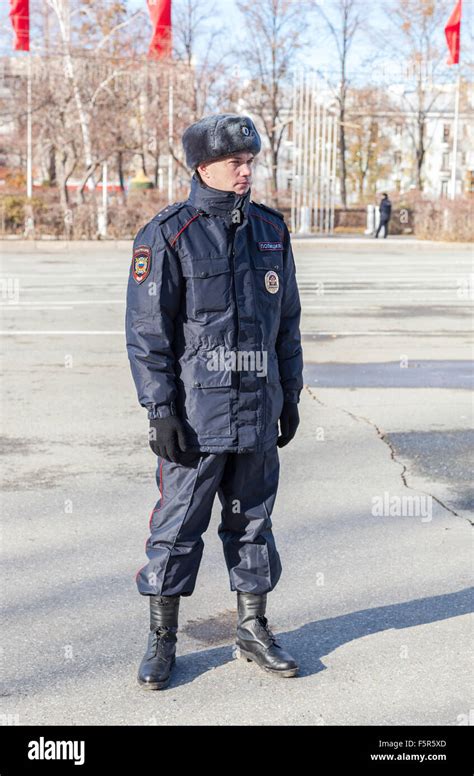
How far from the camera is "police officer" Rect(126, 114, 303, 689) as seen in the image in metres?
3.62

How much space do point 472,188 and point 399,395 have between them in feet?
182

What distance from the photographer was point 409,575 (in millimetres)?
4848

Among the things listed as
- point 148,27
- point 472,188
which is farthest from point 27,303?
point 472,188

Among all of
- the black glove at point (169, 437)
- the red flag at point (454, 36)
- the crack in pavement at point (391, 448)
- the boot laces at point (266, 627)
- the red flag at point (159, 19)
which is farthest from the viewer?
the red flag at point (454, 36)

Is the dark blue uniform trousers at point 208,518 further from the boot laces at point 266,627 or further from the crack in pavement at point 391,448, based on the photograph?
the crack in pavement at point 391,448

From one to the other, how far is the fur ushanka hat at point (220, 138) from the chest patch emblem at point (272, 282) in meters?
0.42

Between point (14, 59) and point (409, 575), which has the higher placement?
point (14, 59)

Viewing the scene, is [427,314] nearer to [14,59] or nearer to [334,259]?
[334,259]

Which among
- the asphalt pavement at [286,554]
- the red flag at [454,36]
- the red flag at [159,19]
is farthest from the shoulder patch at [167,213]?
the red flag at [454,36]

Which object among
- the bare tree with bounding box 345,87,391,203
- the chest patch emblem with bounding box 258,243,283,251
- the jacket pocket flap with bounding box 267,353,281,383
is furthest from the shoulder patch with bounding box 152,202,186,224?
the bare tree with bounding box 345,87,391,203

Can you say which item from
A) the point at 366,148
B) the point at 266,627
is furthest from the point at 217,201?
the point at 366,148

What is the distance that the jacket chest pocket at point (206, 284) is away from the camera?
3619 millimetres

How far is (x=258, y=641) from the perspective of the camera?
3871 millimetres

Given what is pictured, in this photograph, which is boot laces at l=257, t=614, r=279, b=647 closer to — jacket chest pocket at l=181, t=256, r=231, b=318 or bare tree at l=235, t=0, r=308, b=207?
jacket chest pocket at l=181, t=256, r=231, b=318
